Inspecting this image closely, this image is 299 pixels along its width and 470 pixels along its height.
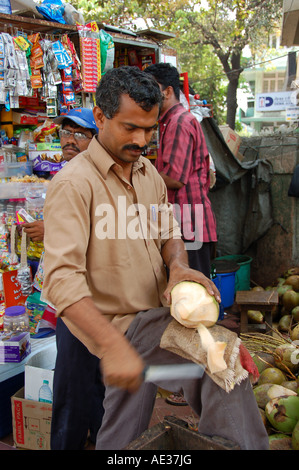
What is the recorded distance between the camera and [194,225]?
3355 millimetres

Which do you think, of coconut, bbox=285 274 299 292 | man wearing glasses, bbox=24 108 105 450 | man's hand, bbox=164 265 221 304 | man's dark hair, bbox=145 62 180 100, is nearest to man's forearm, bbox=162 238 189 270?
man's hand, bbox=164 265 221 304

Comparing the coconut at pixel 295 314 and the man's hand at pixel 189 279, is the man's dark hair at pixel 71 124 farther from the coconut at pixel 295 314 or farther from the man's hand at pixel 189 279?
the coconut at pixel 295 314

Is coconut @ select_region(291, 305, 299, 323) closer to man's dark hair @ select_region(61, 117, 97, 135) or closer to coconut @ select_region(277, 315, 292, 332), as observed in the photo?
coconut @ select_region(277, 315, 292, 332)

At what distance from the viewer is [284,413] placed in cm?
219

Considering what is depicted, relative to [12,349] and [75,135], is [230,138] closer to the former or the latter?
[75,135]

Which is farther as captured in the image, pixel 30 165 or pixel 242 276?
pixel 242 276

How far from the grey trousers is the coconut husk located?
67mm

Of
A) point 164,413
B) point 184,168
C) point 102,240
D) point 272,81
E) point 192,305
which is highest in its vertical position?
point 272,81

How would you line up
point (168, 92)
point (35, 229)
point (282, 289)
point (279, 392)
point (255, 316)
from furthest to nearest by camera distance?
point (282, 289)
point (255, 316)
point (168, 92)
point (35, 229)
point (279, 392)

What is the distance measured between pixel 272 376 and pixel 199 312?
1.45 metres

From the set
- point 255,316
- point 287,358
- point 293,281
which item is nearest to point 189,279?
point 287,358

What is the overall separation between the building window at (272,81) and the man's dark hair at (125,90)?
29.0 m

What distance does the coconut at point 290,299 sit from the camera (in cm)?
449

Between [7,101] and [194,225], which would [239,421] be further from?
[7,101]
